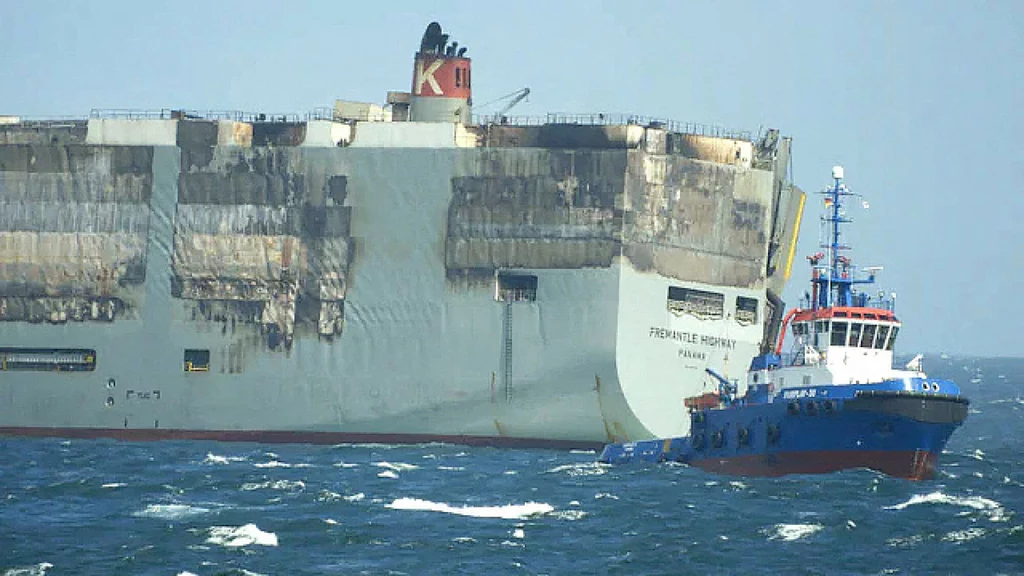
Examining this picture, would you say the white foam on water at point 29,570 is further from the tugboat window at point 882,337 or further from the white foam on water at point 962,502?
the tugboat window at point 882,337

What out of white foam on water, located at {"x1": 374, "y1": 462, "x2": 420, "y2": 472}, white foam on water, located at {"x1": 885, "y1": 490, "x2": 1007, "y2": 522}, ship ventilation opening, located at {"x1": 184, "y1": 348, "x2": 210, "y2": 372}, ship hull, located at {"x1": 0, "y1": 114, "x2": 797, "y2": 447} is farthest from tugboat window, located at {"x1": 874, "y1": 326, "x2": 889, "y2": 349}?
ship ventilation opening, located at {"x1": 184, "y1": 348, "x2": 210, "y2": 372}

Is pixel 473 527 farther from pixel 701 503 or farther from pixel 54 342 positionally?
pixel 54 342

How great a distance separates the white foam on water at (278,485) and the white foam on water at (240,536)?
31.5 ft

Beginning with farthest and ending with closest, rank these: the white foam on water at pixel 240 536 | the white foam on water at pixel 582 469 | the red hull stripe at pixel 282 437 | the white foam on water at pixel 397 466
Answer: the red hull stripe at pixel 282 437 < the white foam on water at pixel 397 466 < the white foam on water at pixel 582 469 < the white foam on water at pixel 240 536

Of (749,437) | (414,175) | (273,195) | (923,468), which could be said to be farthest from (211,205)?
(923,468)

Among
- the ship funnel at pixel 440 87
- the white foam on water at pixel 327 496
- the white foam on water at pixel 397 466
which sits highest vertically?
the ship funnel at pixel 440 87

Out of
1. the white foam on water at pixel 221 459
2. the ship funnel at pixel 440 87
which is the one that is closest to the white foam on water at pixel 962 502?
the white foam on water at pixel 221 459

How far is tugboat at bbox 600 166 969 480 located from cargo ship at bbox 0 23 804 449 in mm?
9741

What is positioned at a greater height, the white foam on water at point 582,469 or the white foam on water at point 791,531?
the white foam on water at point 791,531

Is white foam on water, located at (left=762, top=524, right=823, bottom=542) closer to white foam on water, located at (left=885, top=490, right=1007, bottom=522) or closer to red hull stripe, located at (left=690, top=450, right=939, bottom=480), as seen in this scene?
white foam on water, located at (left=885, top=490, right=1007, bottom=522)

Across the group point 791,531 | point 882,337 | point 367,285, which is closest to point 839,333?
point 882,337

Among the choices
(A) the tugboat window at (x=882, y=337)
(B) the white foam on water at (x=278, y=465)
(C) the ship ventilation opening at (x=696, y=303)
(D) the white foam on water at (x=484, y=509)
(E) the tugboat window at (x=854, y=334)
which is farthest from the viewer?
(C) the ship ventilation opening at (x=696, y=303)

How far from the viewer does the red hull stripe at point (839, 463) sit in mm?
56281

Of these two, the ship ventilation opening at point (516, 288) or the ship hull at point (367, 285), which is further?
the ship ventilation opening at point (516, 288)
